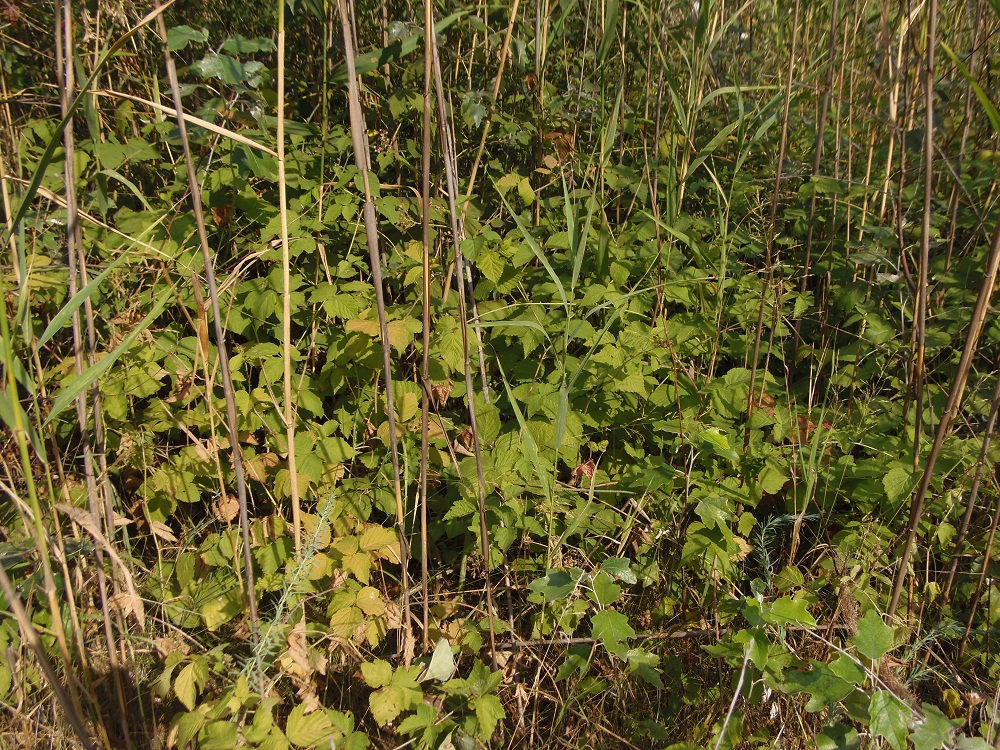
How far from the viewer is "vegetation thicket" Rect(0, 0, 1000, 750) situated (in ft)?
4.80

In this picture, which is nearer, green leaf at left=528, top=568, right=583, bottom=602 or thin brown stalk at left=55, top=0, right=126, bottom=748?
thin brown stalk at left=55, top=0, right=126, bottom=748

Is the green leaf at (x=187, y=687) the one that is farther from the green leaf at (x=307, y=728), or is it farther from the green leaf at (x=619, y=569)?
the green leaf at (x=619, y=569)

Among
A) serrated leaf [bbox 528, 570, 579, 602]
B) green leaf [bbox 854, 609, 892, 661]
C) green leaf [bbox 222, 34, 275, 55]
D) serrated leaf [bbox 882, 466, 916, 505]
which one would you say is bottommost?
green leaf [bbox 854, 609, 892, 661]

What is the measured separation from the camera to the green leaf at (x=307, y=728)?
136cm

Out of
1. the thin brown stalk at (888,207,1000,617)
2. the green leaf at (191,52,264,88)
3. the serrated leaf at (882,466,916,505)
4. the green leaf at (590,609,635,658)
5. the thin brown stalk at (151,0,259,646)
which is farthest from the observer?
the green leaf at (191,52,264,88)

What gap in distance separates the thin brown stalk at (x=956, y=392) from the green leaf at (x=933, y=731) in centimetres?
37

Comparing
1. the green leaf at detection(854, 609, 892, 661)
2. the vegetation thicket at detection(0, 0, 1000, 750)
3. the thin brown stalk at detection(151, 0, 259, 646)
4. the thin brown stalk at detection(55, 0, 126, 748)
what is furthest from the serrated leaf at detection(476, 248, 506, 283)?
the green leaf at detection(854, 609, 892, 661)

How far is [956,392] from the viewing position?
1.45 meters

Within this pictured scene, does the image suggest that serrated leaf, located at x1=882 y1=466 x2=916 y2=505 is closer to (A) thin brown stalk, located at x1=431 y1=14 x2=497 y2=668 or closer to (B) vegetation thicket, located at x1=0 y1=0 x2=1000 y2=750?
(B) vegetation thicket, located at x1=0 y1=0 x2=1000 y2=750

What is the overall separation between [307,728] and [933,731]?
1201 millimetres

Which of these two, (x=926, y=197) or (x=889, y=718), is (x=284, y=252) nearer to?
(x=926, y=197)

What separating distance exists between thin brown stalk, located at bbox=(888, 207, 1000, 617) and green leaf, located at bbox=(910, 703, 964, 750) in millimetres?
365

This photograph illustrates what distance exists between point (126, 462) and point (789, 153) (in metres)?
2.47

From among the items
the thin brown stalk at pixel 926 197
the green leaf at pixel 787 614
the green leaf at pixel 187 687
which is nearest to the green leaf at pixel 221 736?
the green leaf at pixel 187 687
